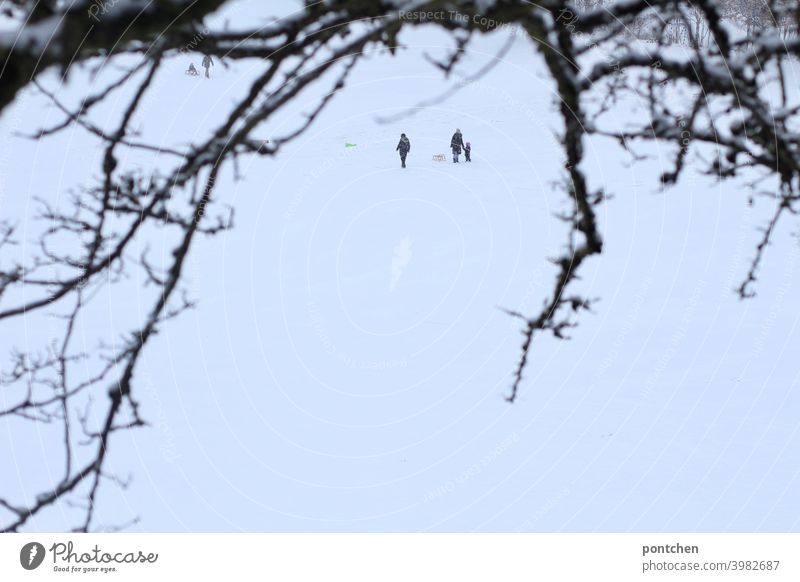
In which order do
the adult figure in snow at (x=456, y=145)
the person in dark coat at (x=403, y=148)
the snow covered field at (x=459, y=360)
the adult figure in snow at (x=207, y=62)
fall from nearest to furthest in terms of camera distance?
the adult figure in snow at (x=207, y=62)
the snow covered field at (x=459, y=360)
the person in dark coat at (x=403, y=148)
the adult figure in snow at (x=456, y=145)

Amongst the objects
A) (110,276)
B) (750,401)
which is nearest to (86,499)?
(110,276)

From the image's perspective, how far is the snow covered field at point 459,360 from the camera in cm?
237

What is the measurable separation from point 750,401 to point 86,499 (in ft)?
7.12

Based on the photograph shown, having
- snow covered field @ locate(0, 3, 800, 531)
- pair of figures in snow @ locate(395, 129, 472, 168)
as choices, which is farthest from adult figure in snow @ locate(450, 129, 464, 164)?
snow covered field @ locate(0, 3, 800, 531)

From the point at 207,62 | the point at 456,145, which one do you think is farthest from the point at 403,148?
the point at 207,62

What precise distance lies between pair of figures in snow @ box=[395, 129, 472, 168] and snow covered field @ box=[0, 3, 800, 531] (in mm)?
48

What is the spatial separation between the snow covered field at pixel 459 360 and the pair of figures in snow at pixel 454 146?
5cm

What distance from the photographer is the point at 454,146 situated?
3.93 metres

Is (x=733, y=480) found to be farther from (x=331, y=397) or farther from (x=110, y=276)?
(x=110, y=276)

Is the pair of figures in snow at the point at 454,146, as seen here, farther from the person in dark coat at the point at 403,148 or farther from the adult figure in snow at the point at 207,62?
the adult figure in snow at the point at 207,62

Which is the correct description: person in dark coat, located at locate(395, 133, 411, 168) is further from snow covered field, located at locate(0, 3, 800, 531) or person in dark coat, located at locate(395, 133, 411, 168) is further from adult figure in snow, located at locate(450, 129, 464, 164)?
adult figure in snow, located at locate(450, 129, 464, 164)

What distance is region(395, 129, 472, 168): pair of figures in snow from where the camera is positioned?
10.5ft

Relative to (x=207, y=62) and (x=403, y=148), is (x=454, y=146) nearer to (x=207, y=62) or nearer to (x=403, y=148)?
(x=403, y=148)

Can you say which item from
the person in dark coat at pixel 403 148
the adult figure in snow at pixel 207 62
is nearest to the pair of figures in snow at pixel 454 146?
the person in dark coat at pixel 403 148
